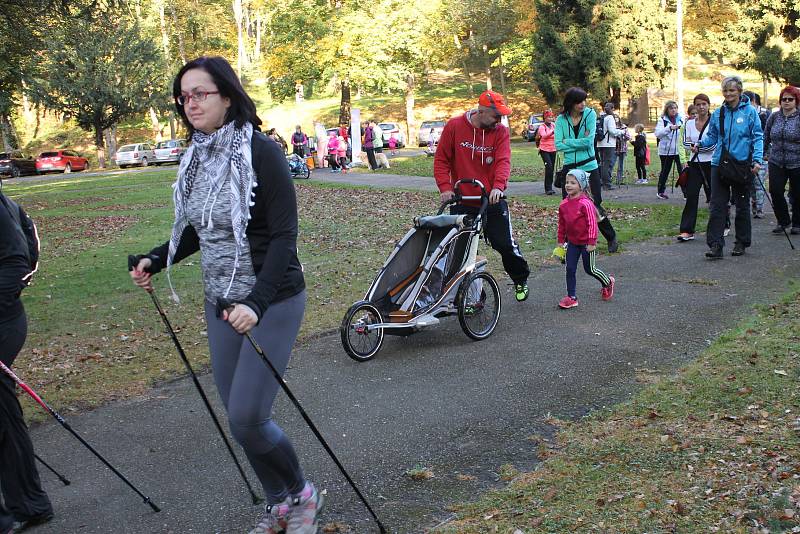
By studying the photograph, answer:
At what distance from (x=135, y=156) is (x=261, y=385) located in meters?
50.2

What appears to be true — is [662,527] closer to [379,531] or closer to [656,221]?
[379,531]

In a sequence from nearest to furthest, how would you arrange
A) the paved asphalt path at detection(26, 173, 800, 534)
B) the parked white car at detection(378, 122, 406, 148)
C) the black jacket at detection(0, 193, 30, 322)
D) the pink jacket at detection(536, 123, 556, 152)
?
the black jacket at detection(0, 193, 30, 322) < the paved asphalt path at detection(26, 173, 800, 534) < the pink jacket at detection(536, 123, 556, 152) < the parked white car at detection(378, 122, 406, 148)

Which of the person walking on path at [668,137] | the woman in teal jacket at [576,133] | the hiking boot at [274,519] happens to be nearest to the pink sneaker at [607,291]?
the woman in teal jacket at [576,133]

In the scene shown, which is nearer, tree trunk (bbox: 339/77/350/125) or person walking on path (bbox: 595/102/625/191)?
person walking on path (bbox: 595/102/625/191)

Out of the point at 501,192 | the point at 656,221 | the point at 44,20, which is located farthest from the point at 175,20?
the point at 501,192

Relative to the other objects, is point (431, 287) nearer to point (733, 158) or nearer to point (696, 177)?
point (733, 158)

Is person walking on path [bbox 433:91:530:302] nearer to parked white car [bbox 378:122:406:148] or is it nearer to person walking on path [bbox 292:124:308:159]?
person walking on path [bbox 292:124:308:159]

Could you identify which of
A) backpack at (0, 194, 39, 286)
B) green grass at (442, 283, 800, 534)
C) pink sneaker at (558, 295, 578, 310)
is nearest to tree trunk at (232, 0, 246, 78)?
pink sneaker at (558, 295, 578, 310)

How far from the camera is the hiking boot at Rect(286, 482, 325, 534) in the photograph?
4.04m

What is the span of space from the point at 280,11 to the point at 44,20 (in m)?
35.2

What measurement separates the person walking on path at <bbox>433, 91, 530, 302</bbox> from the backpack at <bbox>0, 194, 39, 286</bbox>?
14.6 ft

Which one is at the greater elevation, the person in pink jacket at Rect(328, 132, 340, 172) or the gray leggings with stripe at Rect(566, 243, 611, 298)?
the person in pink jacket at Rect(328, 132, 340, 172)

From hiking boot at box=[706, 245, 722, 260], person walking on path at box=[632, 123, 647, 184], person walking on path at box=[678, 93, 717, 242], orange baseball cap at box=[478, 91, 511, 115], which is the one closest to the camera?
orange baseball cap at box=[478, 91, 511, 115]

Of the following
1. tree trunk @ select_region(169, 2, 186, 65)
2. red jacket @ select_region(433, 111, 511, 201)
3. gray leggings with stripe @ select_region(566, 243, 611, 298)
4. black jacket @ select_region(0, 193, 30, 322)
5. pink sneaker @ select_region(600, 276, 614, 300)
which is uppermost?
tree trunk @ select_region(169, 2, 186, 65)
